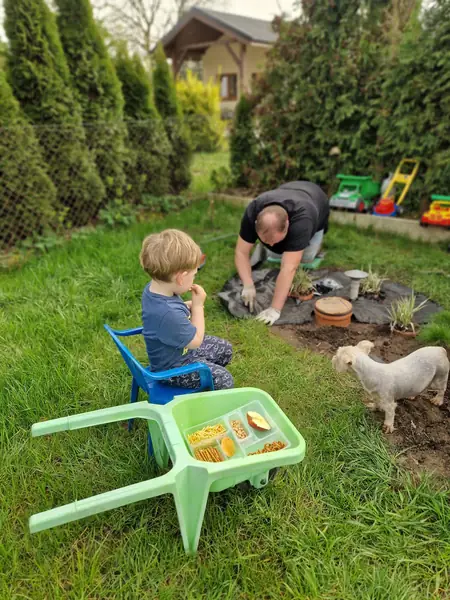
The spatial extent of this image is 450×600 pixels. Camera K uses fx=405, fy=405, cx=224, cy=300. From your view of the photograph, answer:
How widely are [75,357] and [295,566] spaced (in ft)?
6.14

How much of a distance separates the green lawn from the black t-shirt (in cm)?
96

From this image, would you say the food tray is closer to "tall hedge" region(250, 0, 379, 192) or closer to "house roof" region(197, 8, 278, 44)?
"tall hedge" region(250, 0, 379, 192)

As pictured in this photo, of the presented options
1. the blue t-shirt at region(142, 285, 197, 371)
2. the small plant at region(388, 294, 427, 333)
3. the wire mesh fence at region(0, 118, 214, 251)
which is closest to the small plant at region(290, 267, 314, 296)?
the small plant at region(388, 294, 427, 333)

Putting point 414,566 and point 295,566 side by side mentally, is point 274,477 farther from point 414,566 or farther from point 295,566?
point 414,566

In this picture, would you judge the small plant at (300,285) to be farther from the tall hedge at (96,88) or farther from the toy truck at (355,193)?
the tall hedge at (96,88)

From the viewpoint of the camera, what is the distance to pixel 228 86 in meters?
18.0

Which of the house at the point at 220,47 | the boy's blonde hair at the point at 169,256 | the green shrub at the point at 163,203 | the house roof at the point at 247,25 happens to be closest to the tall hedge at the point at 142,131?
the green shrub at the point at 163,203

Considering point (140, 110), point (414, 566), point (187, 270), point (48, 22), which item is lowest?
point (414, 566)

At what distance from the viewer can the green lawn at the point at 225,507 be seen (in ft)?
4.99

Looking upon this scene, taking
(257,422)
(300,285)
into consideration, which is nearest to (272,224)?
(300,285)

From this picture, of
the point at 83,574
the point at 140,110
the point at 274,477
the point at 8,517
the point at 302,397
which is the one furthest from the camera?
the point at 140,110

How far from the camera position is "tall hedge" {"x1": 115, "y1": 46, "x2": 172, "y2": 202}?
19.8ft

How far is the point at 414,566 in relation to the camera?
158 centimetres

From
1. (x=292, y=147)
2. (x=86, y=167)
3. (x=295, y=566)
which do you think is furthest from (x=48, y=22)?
(x=295, y=566)
